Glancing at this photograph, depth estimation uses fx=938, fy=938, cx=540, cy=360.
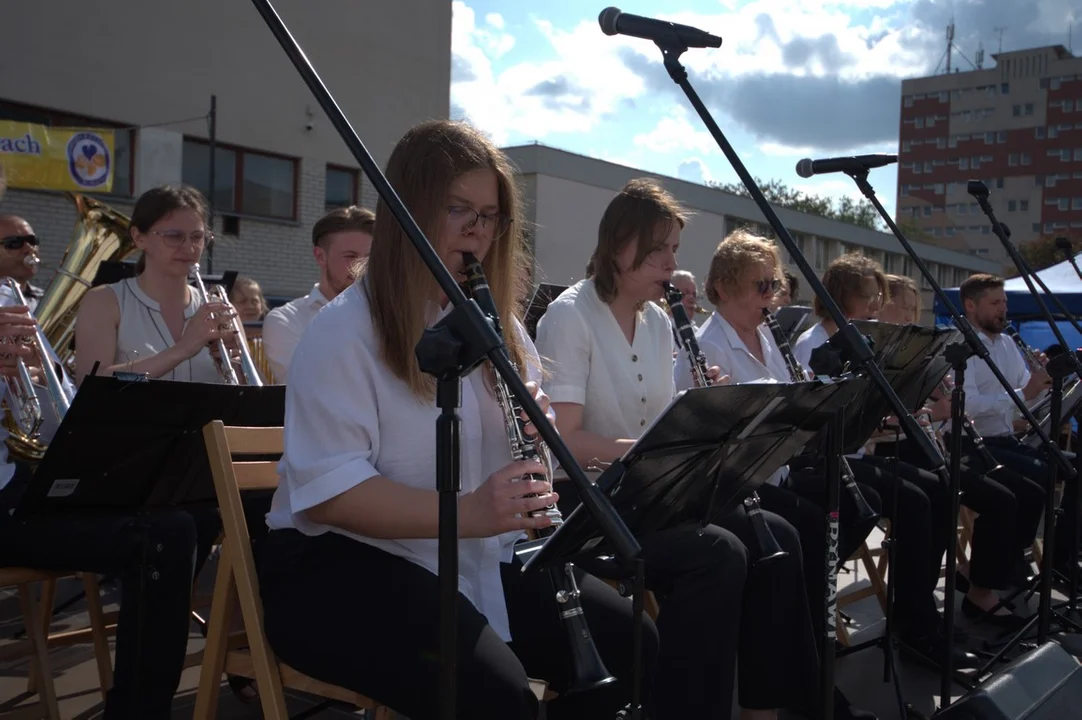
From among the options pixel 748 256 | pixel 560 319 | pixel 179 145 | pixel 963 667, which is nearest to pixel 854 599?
pixel 963 667

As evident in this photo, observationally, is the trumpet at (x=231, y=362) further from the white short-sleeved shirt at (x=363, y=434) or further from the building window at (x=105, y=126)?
the building window at (x=105, y=126)

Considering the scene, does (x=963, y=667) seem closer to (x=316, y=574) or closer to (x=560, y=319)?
(x=560, y=319)

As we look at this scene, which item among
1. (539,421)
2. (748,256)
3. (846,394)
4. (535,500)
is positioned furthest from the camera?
(748,256)

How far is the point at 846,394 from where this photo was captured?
2.40 metres

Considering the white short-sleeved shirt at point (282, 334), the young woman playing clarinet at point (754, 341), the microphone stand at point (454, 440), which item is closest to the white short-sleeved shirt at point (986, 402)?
the young woman playing clarinet at point (754, 341)

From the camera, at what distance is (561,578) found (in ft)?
6.75

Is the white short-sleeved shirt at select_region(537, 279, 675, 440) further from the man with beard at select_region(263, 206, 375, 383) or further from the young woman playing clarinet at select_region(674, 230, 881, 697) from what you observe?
the man with beard at select_region(263, 206, 375, 383)

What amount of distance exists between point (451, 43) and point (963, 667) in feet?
41.0

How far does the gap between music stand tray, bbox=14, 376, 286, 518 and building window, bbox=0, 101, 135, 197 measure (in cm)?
891

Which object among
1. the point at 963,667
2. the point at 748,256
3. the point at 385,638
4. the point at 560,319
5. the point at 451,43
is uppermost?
the point at 451,43

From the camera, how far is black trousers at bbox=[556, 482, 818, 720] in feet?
9.08

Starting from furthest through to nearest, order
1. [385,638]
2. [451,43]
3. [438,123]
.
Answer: [451,43] < [438,123] < [385,638]

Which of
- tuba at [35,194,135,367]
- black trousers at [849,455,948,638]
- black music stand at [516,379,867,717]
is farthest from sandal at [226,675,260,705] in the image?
black trousers at [849,455,948,638]

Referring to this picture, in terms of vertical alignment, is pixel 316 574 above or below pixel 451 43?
below
